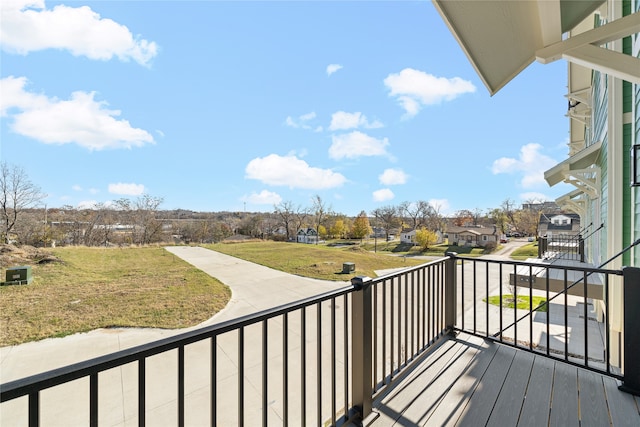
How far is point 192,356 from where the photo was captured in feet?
13.1

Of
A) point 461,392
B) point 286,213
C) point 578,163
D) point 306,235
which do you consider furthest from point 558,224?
point 461,392

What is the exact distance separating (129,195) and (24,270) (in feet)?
52.5

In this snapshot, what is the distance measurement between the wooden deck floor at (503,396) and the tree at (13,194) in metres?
19.0

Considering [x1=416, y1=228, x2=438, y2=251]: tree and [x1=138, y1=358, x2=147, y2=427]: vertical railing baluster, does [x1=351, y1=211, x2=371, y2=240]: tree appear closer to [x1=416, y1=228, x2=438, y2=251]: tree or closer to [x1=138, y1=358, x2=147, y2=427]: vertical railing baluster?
[x1=416, y1=228, x2=438, y2=251]: tree

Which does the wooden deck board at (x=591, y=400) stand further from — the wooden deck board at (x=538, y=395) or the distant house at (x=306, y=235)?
the distant house at (x=306, y=235)

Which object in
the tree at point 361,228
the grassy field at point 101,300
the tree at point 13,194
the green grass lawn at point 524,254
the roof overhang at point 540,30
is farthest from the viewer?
the tree at point 361,228

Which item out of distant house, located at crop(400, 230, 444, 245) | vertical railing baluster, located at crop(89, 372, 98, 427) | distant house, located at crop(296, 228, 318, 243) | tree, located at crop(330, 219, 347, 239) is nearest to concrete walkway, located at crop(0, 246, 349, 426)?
vertical railing baluster, located at crop(89, 372, 98, 427)

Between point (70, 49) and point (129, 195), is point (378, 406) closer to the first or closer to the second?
point (70, 49)

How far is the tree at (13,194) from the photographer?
13.3 meters

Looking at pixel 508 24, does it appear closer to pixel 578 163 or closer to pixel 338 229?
pixel 578 163

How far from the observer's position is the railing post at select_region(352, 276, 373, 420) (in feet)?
4.94

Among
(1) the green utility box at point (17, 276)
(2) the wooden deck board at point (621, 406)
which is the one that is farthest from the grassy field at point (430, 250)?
(1) the green utility box at point (17, 276)

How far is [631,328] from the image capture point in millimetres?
1607

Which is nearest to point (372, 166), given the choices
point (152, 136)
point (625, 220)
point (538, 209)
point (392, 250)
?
point (392, 250)
